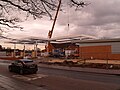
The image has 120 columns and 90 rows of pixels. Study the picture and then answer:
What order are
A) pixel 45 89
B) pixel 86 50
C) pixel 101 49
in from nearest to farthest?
pixel 45 89 → pixel 101 49 → pixel 86 50

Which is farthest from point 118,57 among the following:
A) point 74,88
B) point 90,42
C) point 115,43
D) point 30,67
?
point 74,88

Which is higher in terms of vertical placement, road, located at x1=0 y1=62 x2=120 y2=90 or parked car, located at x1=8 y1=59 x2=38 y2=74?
parked car, located at x1=8 y1=59 x2=38 y2=74

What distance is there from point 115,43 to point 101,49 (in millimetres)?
3681

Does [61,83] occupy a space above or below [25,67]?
below

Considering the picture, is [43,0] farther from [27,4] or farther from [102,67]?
[102,67]

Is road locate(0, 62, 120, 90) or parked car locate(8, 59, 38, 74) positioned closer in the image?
road locate(0, 62, 120, 90)

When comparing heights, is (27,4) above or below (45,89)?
above

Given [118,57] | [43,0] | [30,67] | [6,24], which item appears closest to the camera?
[43,0]

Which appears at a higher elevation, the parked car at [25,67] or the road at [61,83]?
the parked car at [25,67]

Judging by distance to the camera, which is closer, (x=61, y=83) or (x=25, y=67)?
(x=61, y=83)

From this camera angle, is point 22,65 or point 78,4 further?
point 22,65

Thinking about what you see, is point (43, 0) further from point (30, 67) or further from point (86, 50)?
point (86, 50)

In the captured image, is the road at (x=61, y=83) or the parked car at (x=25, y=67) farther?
the parked car at (x=25, y=67)

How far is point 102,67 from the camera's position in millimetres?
32531
